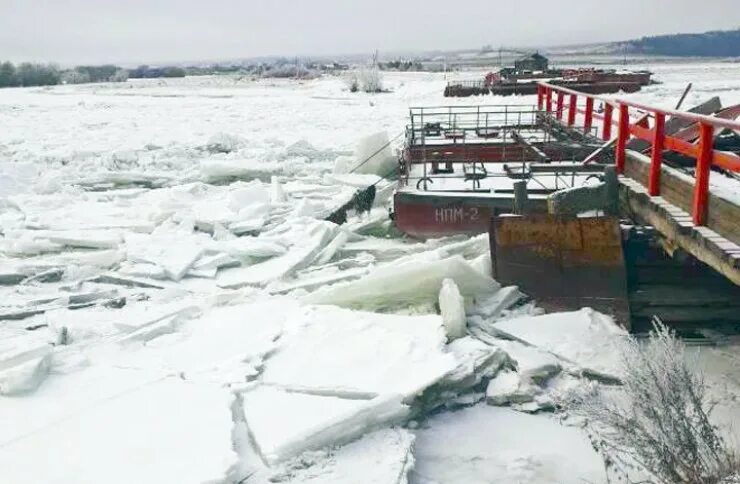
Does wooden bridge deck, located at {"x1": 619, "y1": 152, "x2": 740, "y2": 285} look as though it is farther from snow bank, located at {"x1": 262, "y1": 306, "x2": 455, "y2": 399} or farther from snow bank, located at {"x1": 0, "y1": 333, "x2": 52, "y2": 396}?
snow bank, located at {"x1": 0, "y1": 333, "x2": 52, "y2": 396}

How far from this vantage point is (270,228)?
33.0ft

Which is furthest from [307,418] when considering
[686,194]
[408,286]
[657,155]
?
[657,155]

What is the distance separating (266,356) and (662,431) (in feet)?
9.82

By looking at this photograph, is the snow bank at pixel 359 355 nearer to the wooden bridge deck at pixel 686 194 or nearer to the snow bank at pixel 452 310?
the snow bank at pixel 452 310

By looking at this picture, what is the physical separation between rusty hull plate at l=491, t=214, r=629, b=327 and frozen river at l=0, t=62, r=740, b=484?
23 cm

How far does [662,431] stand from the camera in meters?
3.64

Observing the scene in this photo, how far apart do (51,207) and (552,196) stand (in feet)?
29.7

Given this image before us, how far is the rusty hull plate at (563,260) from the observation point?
6.27 metres

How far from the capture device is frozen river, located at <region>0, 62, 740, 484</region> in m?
4.19

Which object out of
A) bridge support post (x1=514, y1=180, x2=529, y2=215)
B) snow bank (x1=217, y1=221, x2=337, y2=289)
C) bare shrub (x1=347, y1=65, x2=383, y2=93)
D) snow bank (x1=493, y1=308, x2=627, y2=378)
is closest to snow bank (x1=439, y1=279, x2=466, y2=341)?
snow bank (x1=493, y1=308, x2=627, y2=378)

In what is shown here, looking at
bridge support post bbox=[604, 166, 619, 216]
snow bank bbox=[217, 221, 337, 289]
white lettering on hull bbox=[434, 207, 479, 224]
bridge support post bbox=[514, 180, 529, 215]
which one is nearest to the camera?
bridge support post bbox=[604, 166, 619, 216]

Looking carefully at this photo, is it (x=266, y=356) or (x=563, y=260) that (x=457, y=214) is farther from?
(x=266, y=356)

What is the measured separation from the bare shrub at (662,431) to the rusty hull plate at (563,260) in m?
2.03

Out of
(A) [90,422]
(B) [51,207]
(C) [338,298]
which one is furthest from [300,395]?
(B) [51,207]
